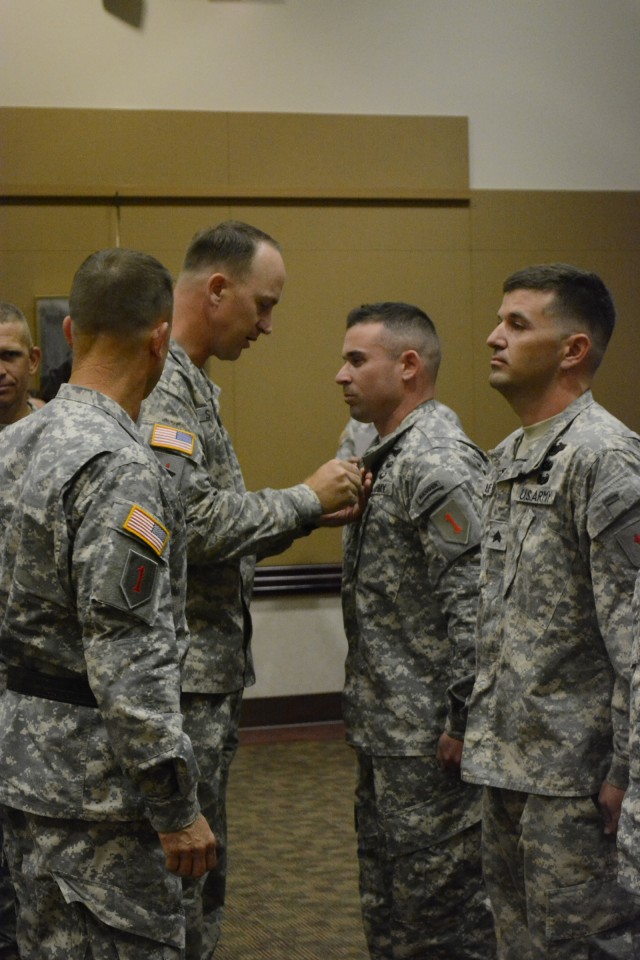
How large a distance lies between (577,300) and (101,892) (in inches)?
57.4

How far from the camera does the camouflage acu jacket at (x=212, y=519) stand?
2674 millimetres

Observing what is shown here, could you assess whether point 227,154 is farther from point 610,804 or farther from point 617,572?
point 610,804

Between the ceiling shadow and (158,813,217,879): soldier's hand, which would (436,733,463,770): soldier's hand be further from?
the ceiling shadow

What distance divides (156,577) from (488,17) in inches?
208

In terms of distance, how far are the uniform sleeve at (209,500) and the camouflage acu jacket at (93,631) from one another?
2.28ft

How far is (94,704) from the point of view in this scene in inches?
73.9

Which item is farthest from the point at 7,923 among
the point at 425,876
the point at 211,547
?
the point at 211,547

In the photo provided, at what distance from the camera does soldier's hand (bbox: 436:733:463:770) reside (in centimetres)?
275

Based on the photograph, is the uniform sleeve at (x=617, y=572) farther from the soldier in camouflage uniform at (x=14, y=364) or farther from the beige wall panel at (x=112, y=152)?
the beige wall panel at (x=112, y=152)

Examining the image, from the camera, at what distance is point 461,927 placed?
2869 millimetres

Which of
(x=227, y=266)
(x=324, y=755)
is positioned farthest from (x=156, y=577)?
(x=324, y=755)

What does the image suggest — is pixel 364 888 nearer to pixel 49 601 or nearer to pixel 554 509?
pixel 554 509

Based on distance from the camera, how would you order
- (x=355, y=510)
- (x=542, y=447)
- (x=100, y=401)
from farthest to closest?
1. (x=355, y=510)
2. (x=542, y=447)
3. (x=100, y=401)

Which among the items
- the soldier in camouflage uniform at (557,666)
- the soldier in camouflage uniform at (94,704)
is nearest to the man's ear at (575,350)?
the soldier in camouflage uniform at (557,666)
